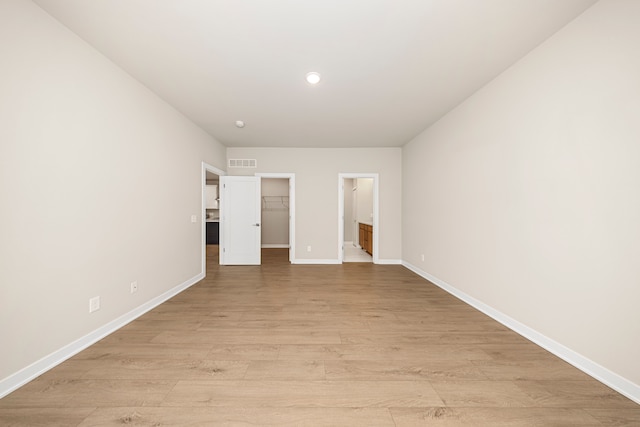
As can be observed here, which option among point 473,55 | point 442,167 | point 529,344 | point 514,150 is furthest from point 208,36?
point 529,344

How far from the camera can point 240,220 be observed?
18.3 feet

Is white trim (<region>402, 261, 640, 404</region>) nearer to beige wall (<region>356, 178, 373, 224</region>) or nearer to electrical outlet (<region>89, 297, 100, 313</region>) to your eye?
electrical outlet (<region>89, 297, 100, 313</region>)

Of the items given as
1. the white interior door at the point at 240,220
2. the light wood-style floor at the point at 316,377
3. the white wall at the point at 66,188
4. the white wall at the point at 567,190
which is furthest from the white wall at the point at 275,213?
the white wall at the point at 567,190

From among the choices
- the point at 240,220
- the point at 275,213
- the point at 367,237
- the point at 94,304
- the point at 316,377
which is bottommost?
the point at 316,377

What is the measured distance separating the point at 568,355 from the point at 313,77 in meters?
3.40

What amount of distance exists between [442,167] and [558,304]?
2.44 meters

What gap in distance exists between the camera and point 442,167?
401cm

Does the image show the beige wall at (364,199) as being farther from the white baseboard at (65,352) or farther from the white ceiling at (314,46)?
the white baseboard at (65,352)

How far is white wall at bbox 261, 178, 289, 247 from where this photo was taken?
8789mm

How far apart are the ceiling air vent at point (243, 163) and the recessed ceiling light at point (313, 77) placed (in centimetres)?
332

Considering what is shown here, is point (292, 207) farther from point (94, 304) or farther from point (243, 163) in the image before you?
point (94, 304)

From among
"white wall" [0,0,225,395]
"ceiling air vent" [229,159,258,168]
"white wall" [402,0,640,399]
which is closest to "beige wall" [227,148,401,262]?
"ceiling air vent" [229,159,258,168]

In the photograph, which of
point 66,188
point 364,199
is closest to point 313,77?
point 66,188

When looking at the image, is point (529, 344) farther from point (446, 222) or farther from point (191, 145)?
point (191, 145)
